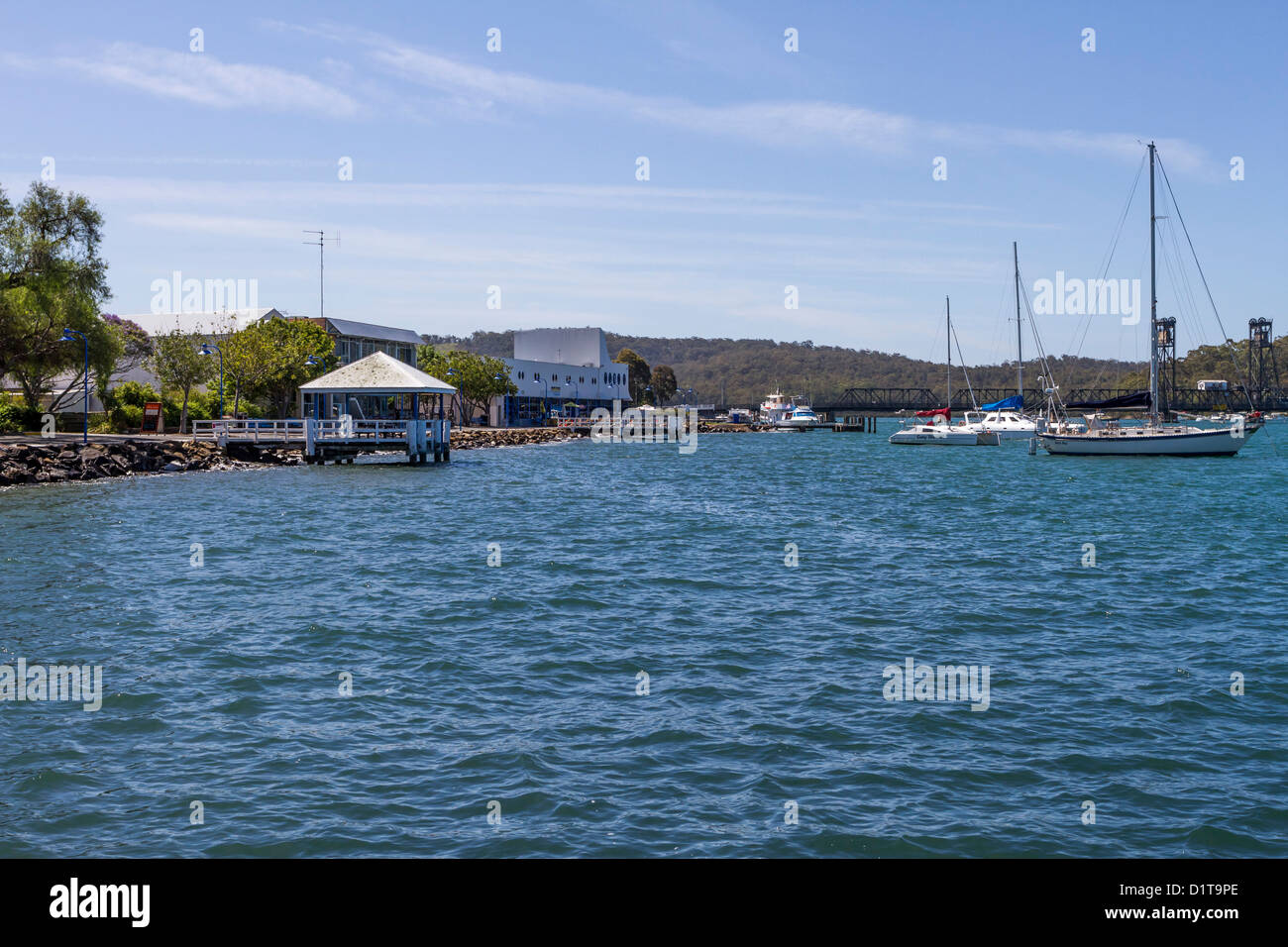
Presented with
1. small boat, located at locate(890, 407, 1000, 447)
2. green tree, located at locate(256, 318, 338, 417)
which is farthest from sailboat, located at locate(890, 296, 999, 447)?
green tree, located at locate(256, 318, 338, 417)

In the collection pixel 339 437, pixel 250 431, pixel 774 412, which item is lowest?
pixel 339 437

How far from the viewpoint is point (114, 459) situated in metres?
54.7

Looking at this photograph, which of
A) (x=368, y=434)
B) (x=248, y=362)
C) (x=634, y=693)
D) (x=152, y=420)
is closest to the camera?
(x=634, y=693)

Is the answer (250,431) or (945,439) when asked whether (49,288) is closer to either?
(250,431)

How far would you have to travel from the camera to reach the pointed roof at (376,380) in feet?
210

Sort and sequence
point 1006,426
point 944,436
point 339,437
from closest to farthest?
point 339,437
point 944,436
point 1006,426

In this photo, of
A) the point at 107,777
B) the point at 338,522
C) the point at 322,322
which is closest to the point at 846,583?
the point at 107,777

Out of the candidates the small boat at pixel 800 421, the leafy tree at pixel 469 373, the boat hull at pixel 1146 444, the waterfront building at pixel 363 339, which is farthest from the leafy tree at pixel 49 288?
the small boat at pixel 800 421

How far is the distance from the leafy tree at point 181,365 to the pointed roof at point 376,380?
43.5 ft

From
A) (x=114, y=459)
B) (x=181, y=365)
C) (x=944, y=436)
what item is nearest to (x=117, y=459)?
(x=114, y=459)

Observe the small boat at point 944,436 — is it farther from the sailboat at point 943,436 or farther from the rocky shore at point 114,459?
the rocky shore at point 114,459

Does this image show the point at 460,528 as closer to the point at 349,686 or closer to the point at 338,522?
the point at 338,522

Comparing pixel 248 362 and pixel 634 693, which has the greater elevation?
pixel 248 362

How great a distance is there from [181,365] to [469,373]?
48.9 meters
